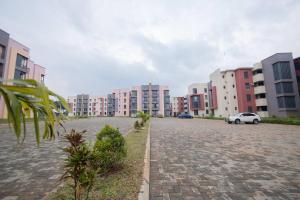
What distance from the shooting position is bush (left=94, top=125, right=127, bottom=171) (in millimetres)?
4242

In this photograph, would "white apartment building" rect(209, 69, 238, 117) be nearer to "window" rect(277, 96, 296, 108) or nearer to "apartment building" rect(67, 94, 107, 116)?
"window" rect(277, 96, 296, 108)

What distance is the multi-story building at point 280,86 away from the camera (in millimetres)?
28484

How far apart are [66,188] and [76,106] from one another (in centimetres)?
12367

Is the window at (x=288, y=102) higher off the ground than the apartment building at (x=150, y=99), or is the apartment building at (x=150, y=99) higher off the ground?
the apartment building at (x=150, y=99)

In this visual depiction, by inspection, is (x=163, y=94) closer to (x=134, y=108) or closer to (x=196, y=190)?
(x=134, y=108)

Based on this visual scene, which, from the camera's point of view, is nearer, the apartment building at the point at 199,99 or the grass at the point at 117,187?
the grass at the point at 117,187

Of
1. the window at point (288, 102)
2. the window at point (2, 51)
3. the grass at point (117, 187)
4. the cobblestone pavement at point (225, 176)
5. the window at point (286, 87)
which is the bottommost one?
the cobblestone pavement at point (225, 176)

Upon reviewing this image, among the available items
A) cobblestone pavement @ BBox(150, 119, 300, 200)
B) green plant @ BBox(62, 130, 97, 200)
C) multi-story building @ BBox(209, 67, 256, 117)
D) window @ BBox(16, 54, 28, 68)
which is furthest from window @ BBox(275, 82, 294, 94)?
window @ BBox(16, 54, 28, 68)

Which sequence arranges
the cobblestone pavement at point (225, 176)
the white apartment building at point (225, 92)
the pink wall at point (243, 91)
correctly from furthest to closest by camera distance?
1. the white apartment building at point (225, 92)
2. the pink wall at point (243, 91)
3. the cobblestone pavement at point (225, 176)

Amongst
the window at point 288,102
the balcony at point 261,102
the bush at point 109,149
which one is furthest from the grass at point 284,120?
the bush at point 109,149

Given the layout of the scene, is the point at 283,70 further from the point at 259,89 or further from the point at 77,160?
the point at 77,160

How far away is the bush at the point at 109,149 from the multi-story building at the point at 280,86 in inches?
1369

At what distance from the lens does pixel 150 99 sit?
82.7 meters

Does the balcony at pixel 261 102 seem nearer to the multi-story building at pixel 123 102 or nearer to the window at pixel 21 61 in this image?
the window at pixel 21 61
